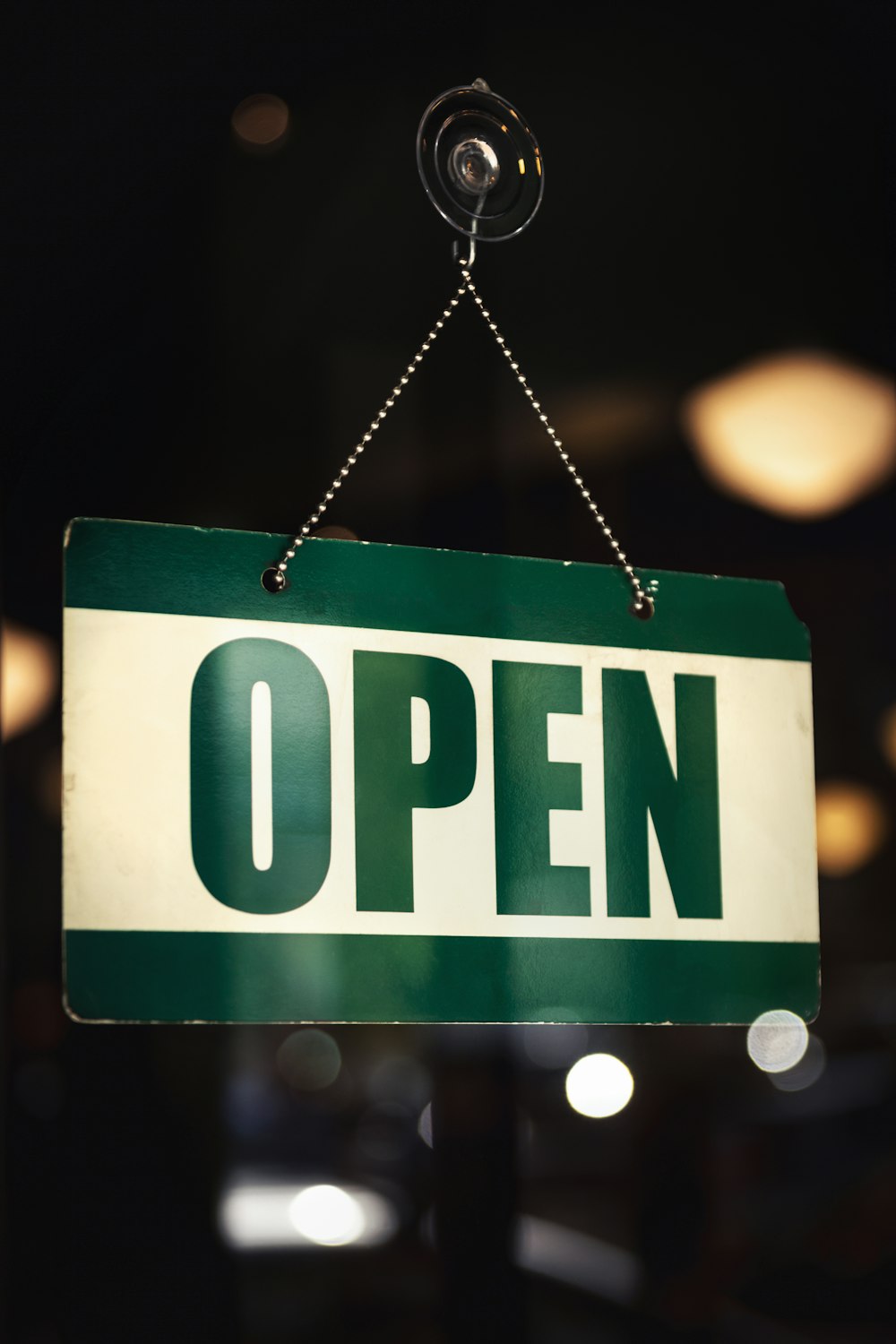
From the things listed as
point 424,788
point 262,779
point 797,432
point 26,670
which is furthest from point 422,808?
point 797,432

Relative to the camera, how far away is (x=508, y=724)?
1.02 meters

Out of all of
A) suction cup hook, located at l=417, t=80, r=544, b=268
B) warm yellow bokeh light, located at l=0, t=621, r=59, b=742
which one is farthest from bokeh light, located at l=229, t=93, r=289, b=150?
warm yellow bokeh light, located at l=0, t=621, r=59, b=742

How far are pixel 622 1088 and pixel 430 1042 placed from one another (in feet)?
0.66

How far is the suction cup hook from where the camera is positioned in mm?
1040

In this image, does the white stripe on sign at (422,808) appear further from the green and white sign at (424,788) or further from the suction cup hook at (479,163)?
the suction cup hook at (479,163)

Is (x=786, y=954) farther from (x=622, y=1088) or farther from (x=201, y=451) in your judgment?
(x=201, y=451)

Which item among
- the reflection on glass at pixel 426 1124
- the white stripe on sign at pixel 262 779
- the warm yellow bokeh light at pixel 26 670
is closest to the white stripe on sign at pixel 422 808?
the white stripe on sign at pixel 262 779

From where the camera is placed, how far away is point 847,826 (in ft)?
4.82

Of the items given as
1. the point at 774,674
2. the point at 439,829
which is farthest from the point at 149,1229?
the point at 774,674

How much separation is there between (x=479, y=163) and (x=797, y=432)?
633 mm

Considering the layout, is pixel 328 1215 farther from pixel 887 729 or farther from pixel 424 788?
pixel 887 729

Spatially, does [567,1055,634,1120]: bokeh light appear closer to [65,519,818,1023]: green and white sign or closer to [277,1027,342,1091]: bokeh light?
[277,1027,342,1091]: bokeh light

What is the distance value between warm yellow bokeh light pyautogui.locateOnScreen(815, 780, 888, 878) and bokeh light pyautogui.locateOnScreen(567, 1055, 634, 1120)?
291 mm

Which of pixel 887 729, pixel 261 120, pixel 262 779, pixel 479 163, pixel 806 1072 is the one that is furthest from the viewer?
pixel 887 729
